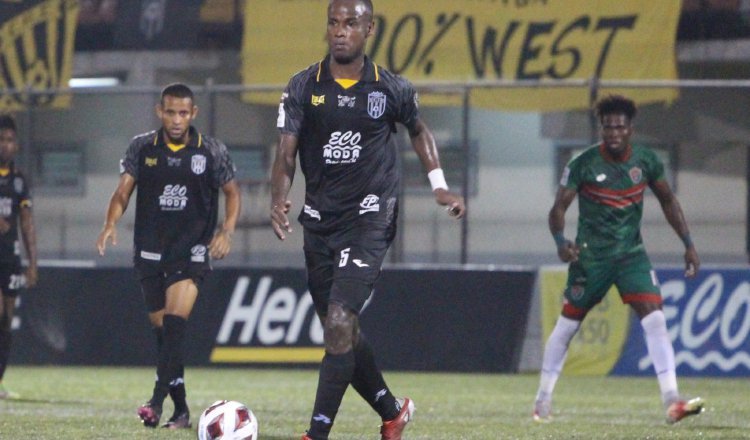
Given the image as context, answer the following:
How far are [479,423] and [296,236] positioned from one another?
13.1m

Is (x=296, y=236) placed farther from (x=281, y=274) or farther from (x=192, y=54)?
(x=281, y=274)

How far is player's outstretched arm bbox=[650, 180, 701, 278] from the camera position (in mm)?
10352

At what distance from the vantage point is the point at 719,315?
50.3 feet

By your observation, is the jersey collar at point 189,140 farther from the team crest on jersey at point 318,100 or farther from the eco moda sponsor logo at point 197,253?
the team crest on jersey at point 318,100

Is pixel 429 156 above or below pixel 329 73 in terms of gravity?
below

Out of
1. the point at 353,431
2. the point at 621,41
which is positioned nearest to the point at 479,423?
the point at 353,431

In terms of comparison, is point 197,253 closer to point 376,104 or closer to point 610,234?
point 376,104

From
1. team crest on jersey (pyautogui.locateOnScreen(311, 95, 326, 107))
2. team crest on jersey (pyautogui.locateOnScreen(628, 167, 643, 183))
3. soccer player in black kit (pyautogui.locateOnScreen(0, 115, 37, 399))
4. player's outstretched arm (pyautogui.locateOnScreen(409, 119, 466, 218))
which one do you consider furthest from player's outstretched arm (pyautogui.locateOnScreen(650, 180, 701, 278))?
soccer player in black kit (pyautogui.locateOnScreen(0, 115, 37, 399))

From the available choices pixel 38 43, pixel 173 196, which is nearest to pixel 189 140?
pixel 173 196

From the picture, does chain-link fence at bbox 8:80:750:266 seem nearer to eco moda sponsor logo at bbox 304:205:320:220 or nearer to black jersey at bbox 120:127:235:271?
black jersey at bbox 120:127:235:271

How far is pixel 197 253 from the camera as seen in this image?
9.63m

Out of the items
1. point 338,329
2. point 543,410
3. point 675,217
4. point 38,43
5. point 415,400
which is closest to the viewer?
point 338,329

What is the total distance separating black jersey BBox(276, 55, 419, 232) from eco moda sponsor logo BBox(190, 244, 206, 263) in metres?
2.20

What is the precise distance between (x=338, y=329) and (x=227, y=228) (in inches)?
98.2
